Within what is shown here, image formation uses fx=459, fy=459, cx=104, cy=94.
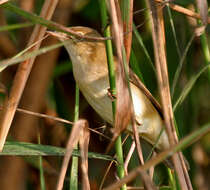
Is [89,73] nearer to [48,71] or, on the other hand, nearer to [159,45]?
[159,45]

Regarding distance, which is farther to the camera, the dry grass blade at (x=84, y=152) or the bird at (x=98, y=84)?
the bird at (x=98, y=84)

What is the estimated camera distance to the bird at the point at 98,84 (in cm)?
151

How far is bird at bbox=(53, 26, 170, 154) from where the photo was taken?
1512 millimetres

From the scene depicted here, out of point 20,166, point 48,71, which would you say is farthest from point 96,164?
point 48,71

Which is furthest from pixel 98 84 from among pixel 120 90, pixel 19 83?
pixel 120 90

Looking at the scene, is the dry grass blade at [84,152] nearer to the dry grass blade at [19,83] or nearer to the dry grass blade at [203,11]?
the dry grass blade at [19,83]

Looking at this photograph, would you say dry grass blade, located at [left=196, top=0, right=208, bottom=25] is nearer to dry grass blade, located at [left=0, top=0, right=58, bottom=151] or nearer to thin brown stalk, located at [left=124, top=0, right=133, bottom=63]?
thin brown stalk, located at [left=124, top=0, right=133, bottom=63]

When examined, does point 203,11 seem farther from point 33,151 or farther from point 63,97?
point 63,97

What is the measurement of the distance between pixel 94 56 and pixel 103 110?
7.7 inches

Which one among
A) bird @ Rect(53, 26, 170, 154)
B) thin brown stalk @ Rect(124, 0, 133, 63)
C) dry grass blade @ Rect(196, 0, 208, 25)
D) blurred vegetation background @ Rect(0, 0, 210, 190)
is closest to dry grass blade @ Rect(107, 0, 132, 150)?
thin brown stalk @ Rect(124, 0, 133, 63)

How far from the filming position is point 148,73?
2.04 m

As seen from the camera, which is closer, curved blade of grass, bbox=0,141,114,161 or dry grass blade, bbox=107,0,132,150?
dry grass blade, bbox=107,0,132,150

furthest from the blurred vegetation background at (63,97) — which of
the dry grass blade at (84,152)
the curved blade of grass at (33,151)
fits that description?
the dry grass blade at (84,152)

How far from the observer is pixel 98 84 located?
4.97ft
